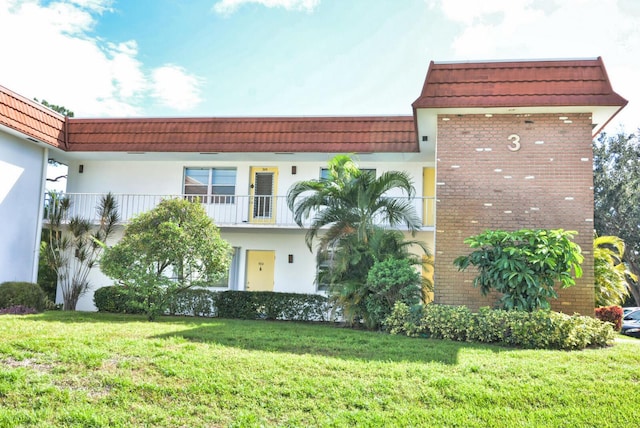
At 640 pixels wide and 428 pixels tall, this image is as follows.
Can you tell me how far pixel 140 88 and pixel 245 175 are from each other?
5390mm

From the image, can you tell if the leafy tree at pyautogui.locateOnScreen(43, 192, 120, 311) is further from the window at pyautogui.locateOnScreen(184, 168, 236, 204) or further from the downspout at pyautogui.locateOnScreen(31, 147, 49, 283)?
the window at pyautogui.locateOnScreen(184, 168, 236, 204)

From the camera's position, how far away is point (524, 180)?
1206cm

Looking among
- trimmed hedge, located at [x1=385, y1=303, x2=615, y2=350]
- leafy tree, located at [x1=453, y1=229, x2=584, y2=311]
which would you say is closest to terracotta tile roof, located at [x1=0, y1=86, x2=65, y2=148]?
trimmed hedge, located at [x1=385, y1=303, x2=615, y2=350]

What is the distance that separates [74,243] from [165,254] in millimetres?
6080

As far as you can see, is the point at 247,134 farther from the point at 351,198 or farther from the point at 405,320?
the point at 405,320

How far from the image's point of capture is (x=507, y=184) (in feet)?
39.7

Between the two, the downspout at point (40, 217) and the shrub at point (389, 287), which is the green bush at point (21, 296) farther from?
the shrub at point (389, 287)

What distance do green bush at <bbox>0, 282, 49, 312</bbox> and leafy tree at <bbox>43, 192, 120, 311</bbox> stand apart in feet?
5.73

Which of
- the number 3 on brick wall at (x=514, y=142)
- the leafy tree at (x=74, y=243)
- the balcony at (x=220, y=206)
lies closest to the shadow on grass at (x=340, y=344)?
the number 3 on brick wall at (x=514, y=142)

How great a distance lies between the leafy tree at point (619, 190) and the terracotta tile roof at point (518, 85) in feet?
58.9

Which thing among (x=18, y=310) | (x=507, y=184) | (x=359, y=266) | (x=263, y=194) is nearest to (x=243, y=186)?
(x=263, y=194)

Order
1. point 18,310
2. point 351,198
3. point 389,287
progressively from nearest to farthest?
point 389,287, point 351,198, point 18,310

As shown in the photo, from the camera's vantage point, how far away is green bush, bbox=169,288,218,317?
1558cm

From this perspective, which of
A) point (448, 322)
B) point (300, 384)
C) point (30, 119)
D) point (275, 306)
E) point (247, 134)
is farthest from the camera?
point (247, 134)
